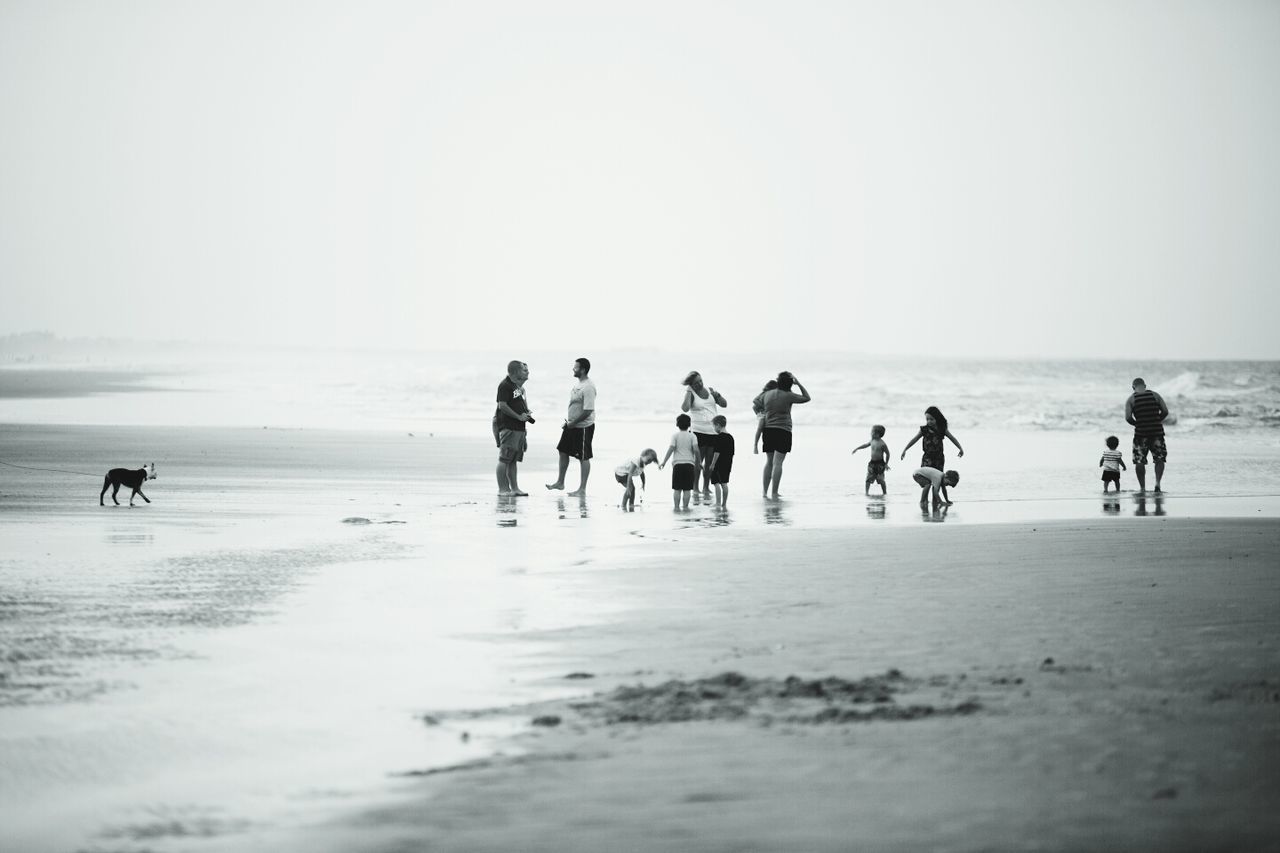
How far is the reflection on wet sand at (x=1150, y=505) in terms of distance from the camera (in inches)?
548

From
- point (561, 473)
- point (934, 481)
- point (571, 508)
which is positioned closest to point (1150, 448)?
point (934, 481)

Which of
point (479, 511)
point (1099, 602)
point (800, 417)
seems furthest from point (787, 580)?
point (800, 417)

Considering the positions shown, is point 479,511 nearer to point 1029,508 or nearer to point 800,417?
point 1029,508

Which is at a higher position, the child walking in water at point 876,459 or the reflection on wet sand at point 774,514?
the child walking in water at point 876,459

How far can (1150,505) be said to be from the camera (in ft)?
48.8

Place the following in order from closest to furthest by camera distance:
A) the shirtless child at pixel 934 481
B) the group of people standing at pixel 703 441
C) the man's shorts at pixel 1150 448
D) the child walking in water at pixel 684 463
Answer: the shirtless child at pixel 934 481 → the child walking in water at pixel 684 463 → the group of people standing at pixel 703 441 → the man's shorts at pixel 1150 448

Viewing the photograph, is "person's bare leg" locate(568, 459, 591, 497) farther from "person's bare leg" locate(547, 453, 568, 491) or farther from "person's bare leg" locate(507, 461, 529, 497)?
"person's bare leg" locate(507, 461, 529, 497)

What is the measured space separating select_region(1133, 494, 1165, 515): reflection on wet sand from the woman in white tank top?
5056 millimetres

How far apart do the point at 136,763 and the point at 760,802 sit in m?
2.39

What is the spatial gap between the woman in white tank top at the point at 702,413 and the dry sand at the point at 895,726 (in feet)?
23.2

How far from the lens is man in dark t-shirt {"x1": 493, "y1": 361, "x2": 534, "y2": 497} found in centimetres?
1609

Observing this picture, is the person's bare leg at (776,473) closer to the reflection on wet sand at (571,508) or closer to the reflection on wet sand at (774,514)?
the reflection on wet sand at (774,514)

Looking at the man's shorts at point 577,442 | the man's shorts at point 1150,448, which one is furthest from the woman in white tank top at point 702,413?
the man's shorts at point 1150,448

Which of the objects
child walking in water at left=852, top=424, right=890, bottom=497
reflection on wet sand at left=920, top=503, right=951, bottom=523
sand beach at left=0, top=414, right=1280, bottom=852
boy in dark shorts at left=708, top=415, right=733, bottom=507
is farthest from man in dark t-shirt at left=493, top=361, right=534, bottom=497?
reflection on wet sand at left=920, top=503, right=951, bottom=523
